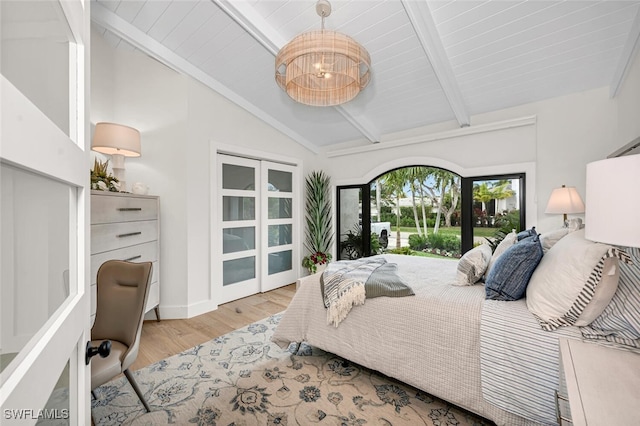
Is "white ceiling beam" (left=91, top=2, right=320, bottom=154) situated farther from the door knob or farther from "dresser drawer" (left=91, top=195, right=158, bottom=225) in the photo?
the door knob

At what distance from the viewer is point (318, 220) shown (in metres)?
4.71

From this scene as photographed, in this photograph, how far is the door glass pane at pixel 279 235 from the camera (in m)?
4.35

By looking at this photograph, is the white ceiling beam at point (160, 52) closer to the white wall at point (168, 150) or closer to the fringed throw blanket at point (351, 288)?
the white wall at point (168, 150)

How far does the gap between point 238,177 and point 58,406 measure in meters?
3.47

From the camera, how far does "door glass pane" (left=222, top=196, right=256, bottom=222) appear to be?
3.71 meters

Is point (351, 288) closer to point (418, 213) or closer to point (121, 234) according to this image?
point (121, 234)

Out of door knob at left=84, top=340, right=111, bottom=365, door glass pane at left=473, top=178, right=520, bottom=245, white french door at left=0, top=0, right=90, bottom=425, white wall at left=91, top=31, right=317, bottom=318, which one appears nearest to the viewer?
white french door at left=0, top=0, right=90, bottom=425

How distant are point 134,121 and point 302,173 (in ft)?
7.99

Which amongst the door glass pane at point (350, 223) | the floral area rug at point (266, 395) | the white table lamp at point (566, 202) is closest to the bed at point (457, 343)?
the floral area rug at point (266, 395)

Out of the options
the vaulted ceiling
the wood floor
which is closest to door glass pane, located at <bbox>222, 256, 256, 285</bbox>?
the wood floor

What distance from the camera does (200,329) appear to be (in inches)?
113

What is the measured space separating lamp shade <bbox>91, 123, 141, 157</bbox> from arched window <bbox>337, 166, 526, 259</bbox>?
10.2ft

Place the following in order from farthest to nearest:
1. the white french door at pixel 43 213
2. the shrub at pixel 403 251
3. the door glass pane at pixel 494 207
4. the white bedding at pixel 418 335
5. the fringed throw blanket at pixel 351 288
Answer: the shrub at pixel 403 251 → the door glass pane at pixel 494 207 → the fringed throw blanket at pixel 351 288 → the white bedding at pixel 418 335 → the white french door at pixel 43 213

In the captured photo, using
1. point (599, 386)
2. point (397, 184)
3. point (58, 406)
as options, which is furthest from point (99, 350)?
point (397, 184)
